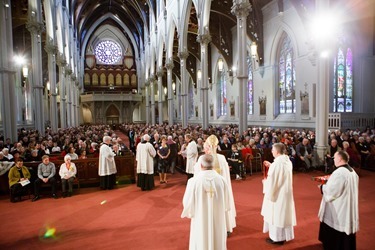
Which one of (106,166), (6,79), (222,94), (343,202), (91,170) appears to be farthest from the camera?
(222,94)

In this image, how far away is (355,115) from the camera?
50.8 feet

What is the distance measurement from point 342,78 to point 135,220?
1632 cm

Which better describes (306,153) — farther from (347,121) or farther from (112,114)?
(112,114)

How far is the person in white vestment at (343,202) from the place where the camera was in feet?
12.6

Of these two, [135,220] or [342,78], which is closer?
[135,220]

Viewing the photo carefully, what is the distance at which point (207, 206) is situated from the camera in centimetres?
357

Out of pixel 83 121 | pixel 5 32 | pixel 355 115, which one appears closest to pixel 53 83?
pixel 5 32

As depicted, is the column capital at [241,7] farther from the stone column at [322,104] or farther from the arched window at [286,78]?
the arched window at [286,78]

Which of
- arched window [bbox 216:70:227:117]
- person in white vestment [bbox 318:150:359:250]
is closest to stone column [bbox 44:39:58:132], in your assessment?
arched window [bbox 216:70:227:117]

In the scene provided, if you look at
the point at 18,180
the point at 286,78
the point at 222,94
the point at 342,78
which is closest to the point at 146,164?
the point at 18,180

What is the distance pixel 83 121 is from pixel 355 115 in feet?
138

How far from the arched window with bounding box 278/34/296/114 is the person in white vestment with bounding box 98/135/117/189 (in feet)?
46.7

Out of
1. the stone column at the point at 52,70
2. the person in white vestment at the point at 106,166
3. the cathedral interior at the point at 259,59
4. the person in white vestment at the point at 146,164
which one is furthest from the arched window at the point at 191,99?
the person in white vestment at the point at 146,164

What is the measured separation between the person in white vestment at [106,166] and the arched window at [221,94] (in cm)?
2089
